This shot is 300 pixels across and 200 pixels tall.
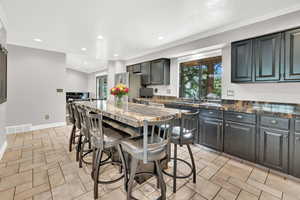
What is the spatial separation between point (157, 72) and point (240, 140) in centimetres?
289

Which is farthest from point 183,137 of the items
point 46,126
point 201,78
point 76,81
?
point 76,81

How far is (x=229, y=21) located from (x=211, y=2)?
0.74 m

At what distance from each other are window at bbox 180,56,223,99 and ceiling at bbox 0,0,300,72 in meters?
0.81

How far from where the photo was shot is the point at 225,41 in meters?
2.86

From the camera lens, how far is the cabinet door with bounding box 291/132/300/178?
6.08 ft

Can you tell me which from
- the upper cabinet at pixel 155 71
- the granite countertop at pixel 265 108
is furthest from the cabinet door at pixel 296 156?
the upper cabinet at pixel 155 71

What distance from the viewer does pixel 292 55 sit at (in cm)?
209

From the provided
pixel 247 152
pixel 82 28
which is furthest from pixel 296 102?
pixel 82 28

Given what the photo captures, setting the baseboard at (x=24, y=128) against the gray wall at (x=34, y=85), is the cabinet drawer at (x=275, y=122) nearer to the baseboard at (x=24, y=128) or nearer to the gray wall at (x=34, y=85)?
the gray wall at (x=34, y=85)

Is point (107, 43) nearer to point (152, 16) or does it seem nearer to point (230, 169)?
point (152, 16)

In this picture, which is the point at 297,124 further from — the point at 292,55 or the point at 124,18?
the point at 124,18

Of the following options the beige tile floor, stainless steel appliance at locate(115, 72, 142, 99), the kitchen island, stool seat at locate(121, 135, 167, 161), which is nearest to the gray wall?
the beige tile floor

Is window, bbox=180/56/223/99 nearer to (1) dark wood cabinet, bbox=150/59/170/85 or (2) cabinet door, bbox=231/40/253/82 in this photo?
(1) dark wood cabinet, bbox=150/59/170/85

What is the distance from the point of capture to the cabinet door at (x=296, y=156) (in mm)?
1854
